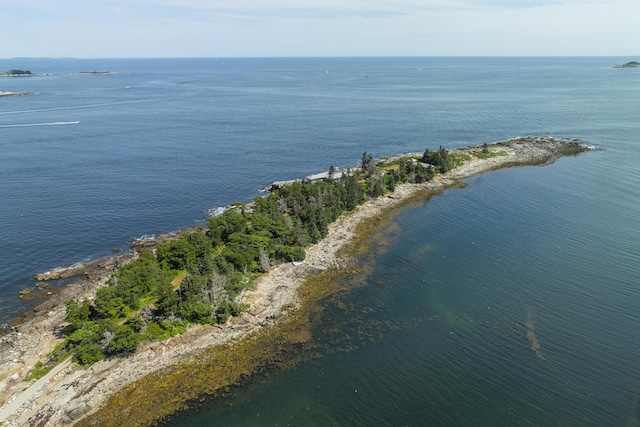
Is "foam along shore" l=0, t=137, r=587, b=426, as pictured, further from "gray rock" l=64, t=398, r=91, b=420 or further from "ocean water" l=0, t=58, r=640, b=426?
"ocean water" l=0, t=58, r=640, b=426

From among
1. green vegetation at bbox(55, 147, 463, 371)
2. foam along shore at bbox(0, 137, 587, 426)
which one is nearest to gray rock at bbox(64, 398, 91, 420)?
foam along shore at bbox(0, 137, 587, 426)

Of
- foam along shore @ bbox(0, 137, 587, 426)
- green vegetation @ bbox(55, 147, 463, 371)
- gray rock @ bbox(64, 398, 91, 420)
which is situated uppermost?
green vegetation @ bbox(55, 147, 463, 371)

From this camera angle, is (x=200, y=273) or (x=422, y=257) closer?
(x=200, y=273)

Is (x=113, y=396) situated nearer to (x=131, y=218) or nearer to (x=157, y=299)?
(x=157, y=299)

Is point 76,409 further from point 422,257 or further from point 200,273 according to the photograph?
point 422,257

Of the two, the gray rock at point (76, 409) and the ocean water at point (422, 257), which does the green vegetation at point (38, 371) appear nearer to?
the gray rock at point (76, 409)

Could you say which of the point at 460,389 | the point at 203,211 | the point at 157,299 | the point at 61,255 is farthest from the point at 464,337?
the point at 61,255

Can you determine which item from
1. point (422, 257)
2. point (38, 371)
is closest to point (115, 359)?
point (38, 371)
